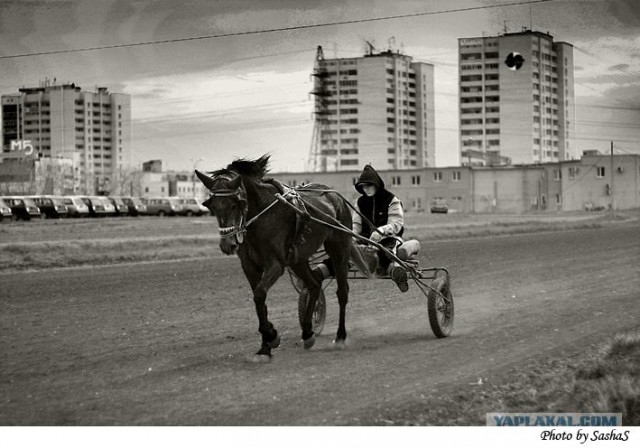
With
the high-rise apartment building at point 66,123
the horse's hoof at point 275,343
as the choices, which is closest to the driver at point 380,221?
the horse's hoof at point 275,343

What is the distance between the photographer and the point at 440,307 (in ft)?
34.3

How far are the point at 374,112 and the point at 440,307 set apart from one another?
2.89 meters

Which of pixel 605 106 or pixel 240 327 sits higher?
pixel 605 106

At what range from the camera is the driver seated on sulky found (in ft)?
33.9

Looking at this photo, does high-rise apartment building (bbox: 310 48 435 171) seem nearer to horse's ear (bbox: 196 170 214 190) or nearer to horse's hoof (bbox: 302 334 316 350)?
horse's hoof (bbox: 302 334 316 350)

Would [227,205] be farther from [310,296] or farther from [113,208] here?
[113,208]

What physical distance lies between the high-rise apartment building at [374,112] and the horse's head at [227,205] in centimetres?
309

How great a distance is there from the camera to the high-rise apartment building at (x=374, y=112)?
36.3 feet

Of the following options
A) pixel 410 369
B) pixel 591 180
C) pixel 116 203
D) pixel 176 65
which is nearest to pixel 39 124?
pixel 176 65

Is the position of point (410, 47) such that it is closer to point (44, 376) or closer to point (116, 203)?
point (44, 376)

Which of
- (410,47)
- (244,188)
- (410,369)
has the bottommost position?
(410,369)

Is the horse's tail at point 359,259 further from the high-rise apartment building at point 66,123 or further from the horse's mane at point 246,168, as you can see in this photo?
the high-rise apartment building at point 66,123

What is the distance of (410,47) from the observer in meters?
10.8

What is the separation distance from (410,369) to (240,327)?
320 cm
